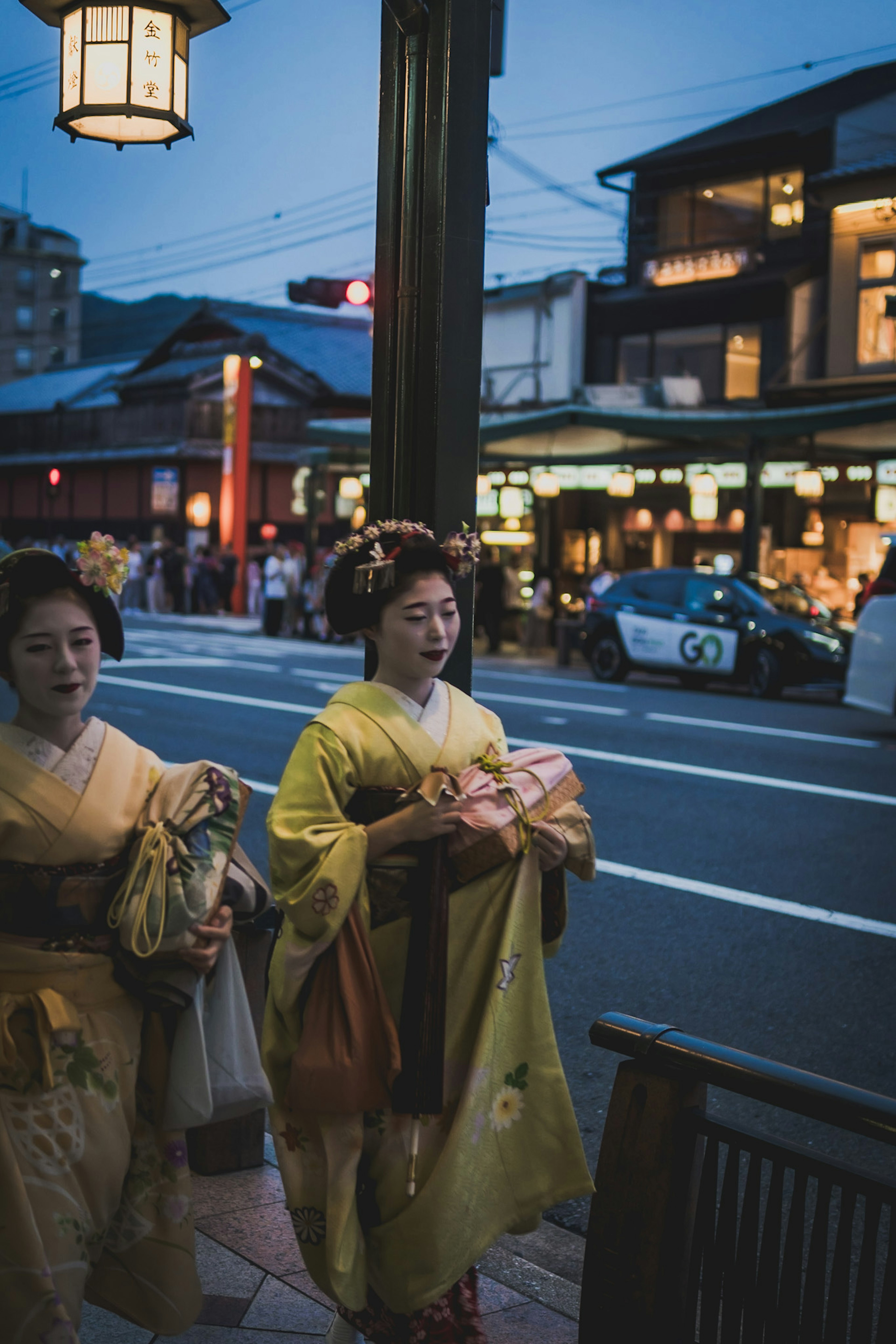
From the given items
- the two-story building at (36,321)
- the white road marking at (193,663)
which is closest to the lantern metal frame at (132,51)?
the white road marking at (193,663)

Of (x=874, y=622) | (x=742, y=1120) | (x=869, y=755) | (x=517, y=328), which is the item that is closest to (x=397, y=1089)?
(x=742, y=1120)

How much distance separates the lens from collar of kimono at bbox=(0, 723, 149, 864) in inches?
96.7

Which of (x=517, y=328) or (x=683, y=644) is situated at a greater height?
(x=517, y=328)

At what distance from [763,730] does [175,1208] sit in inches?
412

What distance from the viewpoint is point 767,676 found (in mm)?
15625

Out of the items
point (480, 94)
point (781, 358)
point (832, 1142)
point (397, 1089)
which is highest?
point (781, 358)

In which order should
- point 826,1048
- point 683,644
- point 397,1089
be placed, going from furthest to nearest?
point 683,644
point 826,1048
point 397,1089

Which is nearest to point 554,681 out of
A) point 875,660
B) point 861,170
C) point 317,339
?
point 875,660

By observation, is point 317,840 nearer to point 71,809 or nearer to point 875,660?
point 71,809

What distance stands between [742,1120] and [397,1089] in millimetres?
2114

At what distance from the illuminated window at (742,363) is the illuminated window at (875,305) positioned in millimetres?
2842

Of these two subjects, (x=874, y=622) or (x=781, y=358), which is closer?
(x=874, y=622)

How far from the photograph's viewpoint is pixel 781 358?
83.4 feet

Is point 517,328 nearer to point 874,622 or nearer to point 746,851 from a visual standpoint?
point 874,622
